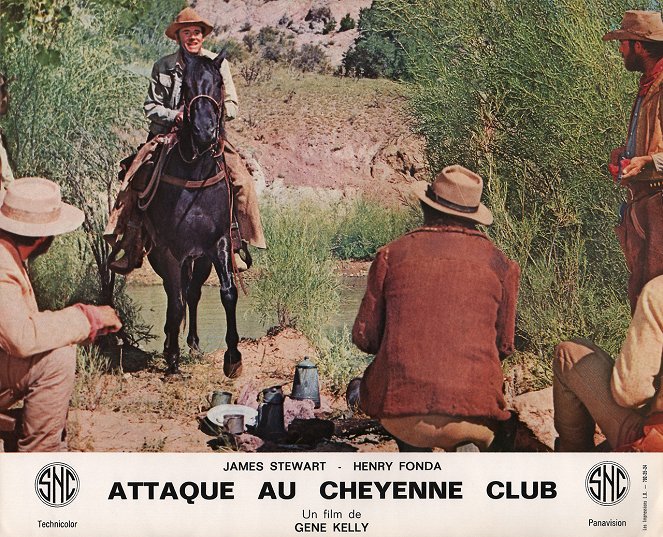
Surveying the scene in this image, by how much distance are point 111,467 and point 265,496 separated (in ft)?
2.96

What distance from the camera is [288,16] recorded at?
265 inches

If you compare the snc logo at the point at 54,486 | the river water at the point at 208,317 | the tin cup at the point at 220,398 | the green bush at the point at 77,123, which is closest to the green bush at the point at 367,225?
the river water at the point at 208,317

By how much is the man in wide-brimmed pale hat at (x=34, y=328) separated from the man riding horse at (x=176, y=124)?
77cm

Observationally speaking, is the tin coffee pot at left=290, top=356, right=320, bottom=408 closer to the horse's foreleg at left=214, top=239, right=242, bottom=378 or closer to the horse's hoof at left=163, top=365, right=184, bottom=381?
the horse's foreleg at left=214, top=239, right=242, bottom=378

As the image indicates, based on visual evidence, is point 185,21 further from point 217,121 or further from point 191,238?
point 191,238

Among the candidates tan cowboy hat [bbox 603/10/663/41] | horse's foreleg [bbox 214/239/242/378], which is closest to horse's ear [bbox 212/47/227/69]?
horse's foreleg [bbox 214/239/242/378]

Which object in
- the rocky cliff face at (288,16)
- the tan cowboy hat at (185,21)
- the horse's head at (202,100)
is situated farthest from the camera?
the rocky cliff face at (288,16)

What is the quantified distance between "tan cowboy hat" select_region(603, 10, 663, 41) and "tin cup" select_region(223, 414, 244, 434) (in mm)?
3208

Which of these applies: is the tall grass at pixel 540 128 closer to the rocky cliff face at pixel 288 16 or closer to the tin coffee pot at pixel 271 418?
the rocky cliff face at pixel 288 16

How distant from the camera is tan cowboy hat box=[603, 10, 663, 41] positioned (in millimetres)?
6398

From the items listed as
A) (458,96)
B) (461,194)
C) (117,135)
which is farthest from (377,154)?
(117,135)

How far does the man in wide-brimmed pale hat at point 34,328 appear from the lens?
5.85 m

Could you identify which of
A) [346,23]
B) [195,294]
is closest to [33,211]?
[195,294]

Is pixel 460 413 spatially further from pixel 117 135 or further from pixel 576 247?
pixel 117 135
